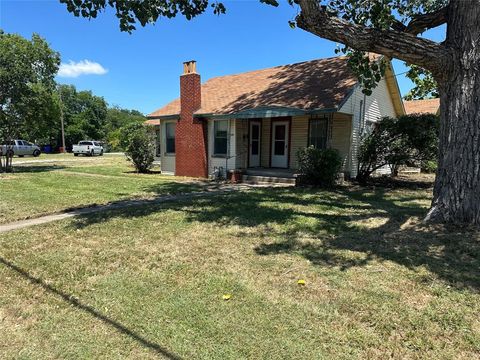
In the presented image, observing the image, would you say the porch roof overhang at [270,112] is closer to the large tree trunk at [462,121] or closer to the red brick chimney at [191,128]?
the red brick chimney at [191,128]

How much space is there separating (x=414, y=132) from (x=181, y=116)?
9.51m

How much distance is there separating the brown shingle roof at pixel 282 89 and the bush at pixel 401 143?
2051 millimetres

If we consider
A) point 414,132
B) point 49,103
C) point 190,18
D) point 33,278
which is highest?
point 190,18

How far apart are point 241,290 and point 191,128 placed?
41.1 ft

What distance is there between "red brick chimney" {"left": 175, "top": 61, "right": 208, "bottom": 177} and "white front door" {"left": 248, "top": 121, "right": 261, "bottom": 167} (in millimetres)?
2014

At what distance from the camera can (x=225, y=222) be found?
6941mm

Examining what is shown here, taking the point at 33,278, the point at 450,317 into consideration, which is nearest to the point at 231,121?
the point at 33,278

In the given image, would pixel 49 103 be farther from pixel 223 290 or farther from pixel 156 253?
pixel 223 290

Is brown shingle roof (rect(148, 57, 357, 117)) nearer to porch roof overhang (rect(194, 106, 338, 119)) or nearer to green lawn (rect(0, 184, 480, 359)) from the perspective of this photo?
porch roof overhang (rect(194, 106, 338, 119))

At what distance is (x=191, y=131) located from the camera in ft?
51.8

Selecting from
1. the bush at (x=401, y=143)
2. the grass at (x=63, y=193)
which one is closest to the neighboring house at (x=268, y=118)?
the bush at (x=401, y=143)

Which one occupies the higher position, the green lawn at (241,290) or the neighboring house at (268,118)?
the neighboring house at (268,118)

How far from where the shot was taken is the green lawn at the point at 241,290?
9.71ft

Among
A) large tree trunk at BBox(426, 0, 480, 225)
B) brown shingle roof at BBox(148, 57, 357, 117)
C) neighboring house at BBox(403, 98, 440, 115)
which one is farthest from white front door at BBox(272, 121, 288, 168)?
neighboring house at BBox(403, 98, 440, 115)
